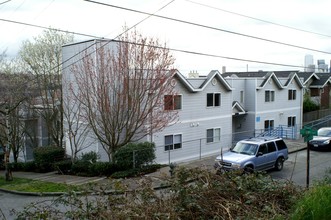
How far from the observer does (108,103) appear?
72.1ft

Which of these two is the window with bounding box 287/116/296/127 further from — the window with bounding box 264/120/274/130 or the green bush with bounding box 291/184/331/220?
the green bush with bounding box 291/184/331/220

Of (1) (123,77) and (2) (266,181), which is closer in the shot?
(2) (266,181)

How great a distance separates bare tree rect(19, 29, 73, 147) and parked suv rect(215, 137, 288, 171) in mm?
17295

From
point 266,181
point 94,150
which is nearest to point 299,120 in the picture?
point 94,150

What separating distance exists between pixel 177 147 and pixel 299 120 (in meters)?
19.4

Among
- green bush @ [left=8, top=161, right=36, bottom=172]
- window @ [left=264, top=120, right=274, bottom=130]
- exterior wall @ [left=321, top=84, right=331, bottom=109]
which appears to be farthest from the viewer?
exterior wall @ [left=321, top=84, right=331, bottom=109]

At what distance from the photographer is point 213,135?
31.7m

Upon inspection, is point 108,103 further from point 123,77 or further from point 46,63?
point 46,63

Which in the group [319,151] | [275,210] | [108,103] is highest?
[108,103]

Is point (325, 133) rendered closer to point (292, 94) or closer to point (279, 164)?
point (279, 164)

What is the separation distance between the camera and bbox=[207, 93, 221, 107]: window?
31.4 metres

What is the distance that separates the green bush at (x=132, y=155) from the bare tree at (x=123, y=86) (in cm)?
134

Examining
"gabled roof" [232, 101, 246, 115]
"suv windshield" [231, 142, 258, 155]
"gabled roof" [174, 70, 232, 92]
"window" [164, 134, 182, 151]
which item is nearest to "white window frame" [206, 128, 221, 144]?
"window" [164, 134, 182, 151]

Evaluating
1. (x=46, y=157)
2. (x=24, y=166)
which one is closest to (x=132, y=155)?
(x=46, y=157)
